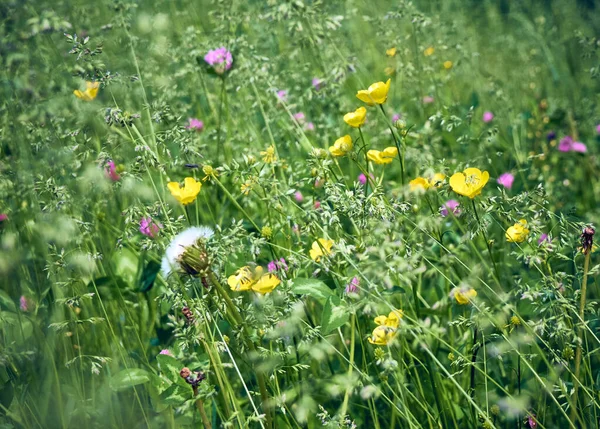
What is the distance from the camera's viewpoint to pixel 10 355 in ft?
4.10

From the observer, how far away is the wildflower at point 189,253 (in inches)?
43.0

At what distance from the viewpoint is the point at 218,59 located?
Result: 2070 mm

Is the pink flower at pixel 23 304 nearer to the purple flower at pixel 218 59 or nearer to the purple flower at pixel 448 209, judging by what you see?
the purple flower at pixel 218 59

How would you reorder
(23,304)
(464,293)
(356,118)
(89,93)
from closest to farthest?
1. (464,293)
2. (356,118)
3. (23,304)
4. (89,93)

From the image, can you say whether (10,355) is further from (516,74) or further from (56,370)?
(516,74)

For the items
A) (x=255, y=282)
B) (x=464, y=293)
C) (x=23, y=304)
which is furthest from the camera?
(x=23, y=304)

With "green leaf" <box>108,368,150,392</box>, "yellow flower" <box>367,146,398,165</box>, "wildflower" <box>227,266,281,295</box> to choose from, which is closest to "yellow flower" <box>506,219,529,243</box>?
"yellow flower" <box>367,146,398,165</box>

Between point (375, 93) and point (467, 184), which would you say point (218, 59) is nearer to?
point (375, 93)

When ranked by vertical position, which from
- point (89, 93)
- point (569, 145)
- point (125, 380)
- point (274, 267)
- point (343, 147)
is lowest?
point (569, 145)

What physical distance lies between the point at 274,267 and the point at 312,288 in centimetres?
16

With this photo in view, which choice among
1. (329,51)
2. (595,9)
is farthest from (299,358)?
(595,9)

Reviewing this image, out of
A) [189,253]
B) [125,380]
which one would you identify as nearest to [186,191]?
[189,253]

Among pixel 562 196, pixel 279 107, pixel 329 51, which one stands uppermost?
pixel 329 51

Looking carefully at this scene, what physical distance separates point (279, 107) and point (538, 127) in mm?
1085
